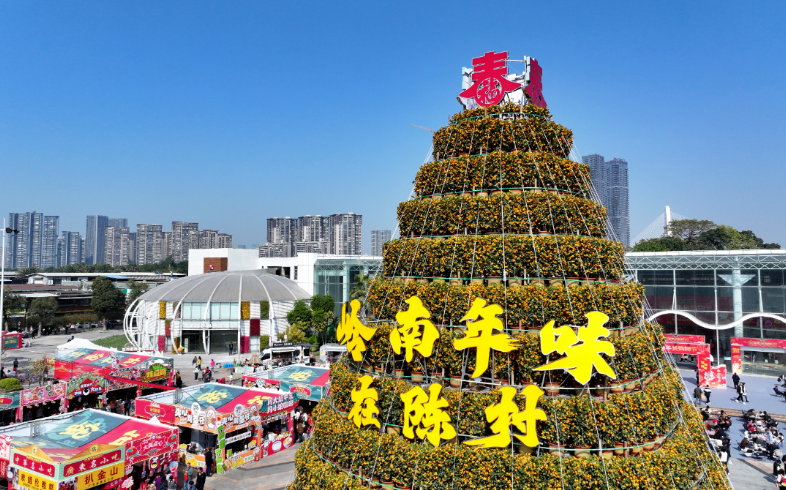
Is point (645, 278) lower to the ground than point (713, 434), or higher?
higher

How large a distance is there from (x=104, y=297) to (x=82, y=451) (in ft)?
214

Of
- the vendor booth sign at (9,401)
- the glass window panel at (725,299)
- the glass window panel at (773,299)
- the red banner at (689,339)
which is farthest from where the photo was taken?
the glass window panel at (725,299)

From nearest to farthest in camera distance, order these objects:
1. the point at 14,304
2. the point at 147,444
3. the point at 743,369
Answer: the point at 147,444 → the point at 743,369 → the point at 14,304

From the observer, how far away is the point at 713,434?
23.6 metres

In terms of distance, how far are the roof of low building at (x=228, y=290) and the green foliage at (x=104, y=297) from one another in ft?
68.0

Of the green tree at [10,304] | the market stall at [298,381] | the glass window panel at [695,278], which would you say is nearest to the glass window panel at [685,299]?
the glass window panel at [695,278]

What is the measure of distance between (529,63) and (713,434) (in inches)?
832

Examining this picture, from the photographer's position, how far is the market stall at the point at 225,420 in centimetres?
2103

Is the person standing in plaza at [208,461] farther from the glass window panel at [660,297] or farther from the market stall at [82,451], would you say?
the glass window panel at [660,297]

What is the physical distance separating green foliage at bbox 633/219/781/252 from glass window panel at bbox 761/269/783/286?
37.5 metres

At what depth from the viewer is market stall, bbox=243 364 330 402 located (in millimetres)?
26359

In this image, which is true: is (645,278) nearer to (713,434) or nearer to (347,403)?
(713,434)

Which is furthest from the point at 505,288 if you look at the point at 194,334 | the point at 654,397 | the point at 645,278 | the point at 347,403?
the point at 194,334

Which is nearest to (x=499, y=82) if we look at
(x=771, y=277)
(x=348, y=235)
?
(x=771, y=277)
